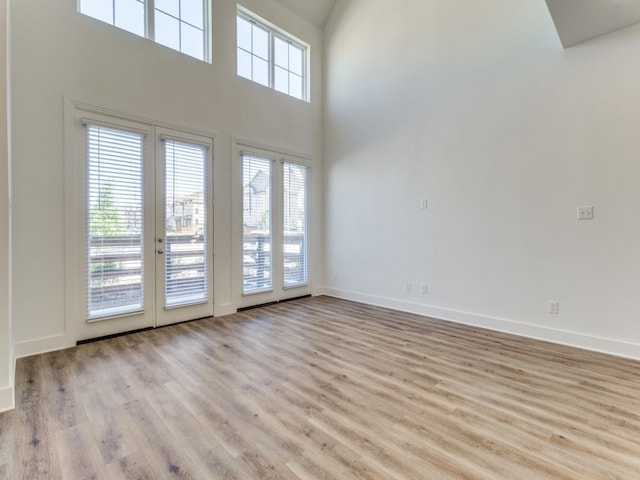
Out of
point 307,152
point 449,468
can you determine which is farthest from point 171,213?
point 449,468

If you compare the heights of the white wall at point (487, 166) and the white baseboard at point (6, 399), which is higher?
the white wall at point (487, 166)

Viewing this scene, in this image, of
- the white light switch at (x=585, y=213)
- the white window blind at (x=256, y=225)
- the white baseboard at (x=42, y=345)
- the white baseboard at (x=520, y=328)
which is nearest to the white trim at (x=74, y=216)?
the white baseboard at (x=42, y=345)

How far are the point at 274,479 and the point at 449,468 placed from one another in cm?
86

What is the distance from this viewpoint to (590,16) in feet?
9.11

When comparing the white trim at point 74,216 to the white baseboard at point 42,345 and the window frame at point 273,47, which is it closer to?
the white baseboard at point 42,345

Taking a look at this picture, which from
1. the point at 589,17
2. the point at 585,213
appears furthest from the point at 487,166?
the point at 589,17

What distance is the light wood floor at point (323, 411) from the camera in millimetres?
1621

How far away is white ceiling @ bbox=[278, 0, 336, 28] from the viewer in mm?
5176

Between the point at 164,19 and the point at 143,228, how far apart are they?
2.57 meters

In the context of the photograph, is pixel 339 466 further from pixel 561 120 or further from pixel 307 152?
pixel 307 152

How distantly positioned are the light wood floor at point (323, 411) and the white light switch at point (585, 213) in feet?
4.31

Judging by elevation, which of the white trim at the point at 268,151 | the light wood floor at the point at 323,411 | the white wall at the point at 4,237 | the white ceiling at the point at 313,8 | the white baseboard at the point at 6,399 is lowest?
the light wood floor at the point at 323,411

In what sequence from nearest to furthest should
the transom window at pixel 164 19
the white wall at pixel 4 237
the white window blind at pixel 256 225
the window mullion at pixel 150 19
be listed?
the white wall at pixel 4 237, the transom window at pixel 164 19, the window mullion at pixel 150 19, the white window blind at pixel 256 225

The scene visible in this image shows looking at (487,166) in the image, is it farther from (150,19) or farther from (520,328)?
(150,19)
